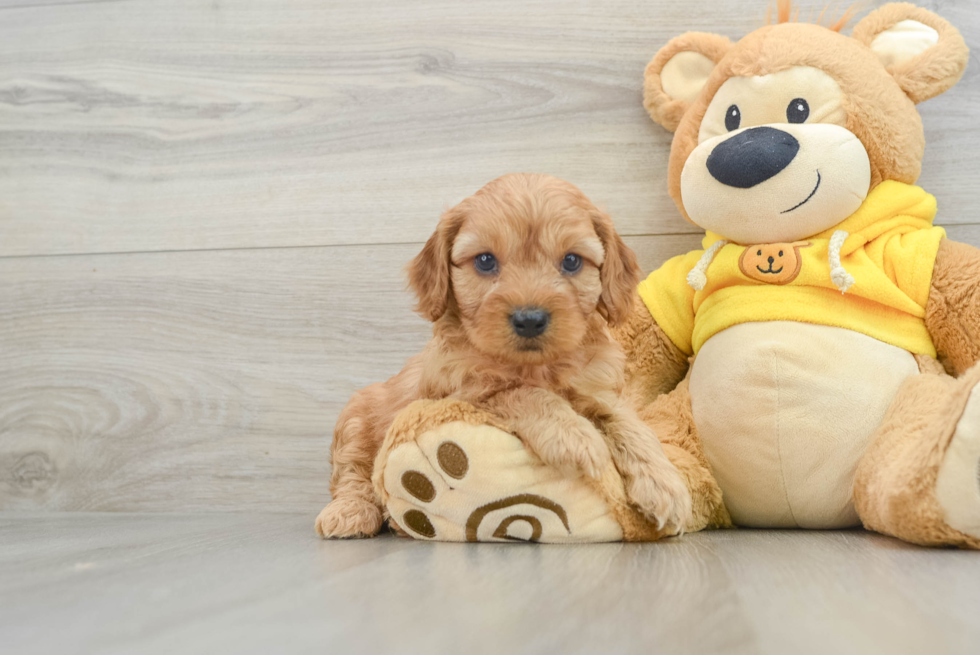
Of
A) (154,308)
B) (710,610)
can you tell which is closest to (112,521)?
(154,308)

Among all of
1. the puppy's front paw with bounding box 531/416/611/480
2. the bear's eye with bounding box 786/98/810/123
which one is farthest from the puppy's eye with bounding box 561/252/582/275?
the bear's eye with bounding box 786/98/810/123

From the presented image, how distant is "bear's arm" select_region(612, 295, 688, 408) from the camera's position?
4.85ft

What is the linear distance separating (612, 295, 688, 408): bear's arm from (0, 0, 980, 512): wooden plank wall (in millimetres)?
251

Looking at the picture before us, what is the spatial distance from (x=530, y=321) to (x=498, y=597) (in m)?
0.42

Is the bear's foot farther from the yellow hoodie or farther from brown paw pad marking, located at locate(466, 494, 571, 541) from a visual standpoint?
the yellow hoodie

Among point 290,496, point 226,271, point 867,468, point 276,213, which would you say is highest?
point 276,213

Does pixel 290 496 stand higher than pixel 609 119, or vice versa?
pixel 609 119

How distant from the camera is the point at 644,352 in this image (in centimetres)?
148

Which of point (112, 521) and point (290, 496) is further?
point (290, 496)

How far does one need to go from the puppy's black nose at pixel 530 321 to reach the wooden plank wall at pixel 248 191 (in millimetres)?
686

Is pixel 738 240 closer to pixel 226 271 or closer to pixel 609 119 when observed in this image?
pixel 609 119

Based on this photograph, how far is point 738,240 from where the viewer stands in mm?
1368

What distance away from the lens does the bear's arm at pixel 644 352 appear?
1.48m

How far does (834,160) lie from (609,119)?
591 millimetres
